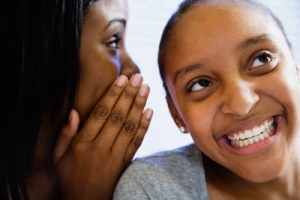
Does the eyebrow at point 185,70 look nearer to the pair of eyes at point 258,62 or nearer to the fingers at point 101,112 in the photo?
the pair of eyes at point 258,62

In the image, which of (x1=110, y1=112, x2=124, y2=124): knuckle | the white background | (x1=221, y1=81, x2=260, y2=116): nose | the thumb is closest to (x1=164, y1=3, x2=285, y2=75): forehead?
(x1=221, y1=81, x2=260, y2=116): nose

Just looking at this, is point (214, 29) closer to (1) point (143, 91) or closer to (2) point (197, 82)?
(2) point (197, 82)

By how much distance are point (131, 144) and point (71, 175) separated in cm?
Answer: 20

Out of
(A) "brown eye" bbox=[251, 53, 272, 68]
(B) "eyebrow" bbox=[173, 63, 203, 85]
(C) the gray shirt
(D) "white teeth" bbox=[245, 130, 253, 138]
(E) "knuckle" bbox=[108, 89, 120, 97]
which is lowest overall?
(C) the gray shirt

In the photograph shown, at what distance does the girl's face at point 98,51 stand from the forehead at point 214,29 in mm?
179

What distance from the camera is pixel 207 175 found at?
1324 mm

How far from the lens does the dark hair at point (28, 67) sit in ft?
3.56

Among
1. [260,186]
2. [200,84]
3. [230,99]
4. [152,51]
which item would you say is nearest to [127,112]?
[200,84]

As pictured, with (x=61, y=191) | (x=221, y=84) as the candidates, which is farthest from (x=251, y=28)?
(x=61, y=191)

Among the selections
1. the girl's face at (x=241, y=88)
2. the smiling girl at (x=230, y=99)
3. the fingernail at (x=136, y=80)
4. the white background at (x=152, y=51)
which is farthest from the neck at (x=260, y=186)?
the white background at (x=152, y=51)

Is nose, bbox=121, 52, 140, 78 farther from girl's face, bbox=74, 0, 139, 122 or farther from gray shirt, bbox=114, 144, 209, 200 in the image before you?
gray shirt, bbox=114, 144, 209, 200

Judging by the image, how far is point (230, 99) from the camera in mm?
1064

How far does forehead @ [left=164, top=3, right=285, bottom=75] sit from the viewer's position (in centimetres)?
112

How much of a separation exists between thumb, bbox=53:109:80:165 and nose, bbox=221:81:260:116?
431 millimetres
